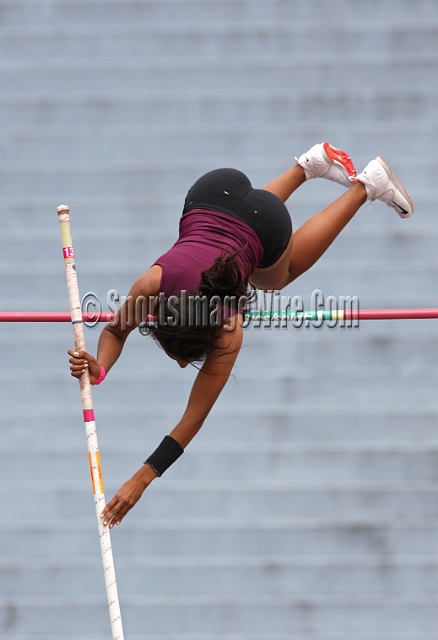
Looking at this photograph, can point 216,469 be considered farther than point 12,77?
No

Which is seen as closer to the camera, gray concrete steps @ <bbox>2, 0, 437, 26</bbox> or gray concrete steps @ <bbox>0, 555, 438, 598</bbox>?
gray concrete steps @ <bbox>0, 555, 438, 598</bbox>

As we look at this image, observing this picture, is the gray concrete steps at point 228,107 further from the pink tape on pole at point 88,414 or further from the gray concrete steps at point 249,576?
the pink tape on pole at point 88,414

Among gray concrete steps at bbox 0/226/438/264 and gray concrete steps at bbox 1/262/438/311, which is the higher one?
gray concrete steps at bbox 0/226/438/264

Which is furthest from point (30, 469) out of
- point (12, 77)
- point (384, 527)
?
point (12, 77)

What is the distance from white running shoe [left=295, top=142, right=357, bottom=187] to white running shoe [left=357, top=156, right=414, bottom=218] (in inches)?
3.5

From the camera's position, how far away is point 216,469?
4.22 meters

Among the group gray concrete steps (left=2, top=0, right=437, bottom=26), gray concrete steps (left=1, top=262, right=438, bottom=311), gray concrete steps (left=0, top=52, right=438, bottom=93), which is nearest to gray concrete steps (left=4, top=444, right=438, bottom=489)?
gray concrete steps (left=1, top=262, right=438, bottom=311)

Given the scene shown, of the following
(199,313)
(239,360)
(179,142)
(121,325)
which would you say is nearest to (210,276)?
(199,313)

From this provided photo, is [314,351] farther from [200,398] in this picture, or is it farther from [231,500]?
[200,398]

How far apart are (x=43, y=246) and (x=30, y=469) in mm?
1060

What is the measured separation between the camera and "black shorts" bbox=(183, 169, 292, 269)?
273cm

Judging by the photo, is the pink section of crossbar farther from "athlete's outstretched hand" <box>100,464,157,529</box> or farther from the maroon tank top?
"athlete's outstretched hand" <box>100,464,157,529</box>

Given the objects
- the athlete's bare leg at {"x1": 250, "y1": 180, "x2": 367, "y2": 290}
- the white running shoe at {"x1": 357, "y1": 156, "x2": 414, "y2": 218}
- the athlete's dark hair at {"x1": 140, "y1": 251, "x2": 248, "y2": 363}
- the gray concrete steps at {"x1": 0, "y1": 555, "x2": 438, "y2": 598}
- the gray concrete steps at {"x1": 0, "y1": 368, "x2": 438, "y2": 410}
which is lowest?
the gray concrete steps at {"x1": 0, "y1": 555, "x2": 438, "y2": 598}

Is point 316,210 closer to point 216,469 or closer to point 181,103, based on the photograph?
point 181,103
